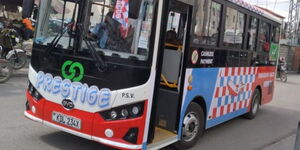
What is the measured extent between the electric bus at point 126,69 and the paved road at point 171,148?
502 mm

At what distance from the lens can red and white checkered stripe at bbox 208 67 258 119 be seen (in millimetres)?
6543

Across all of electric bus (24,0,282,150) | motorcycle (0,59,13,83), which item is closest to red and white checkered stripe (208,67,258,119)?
electric bus (24,0,282,150)

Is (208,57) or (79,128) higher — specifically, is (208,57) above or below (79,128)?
above

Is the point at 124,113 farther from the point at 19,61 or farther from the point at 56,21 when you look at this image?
the point at 19,61

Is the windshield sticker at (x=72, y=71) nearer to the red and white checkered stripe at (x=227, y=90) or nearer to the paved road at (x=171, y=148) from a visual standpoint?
the paved road at (x=171, y=148)

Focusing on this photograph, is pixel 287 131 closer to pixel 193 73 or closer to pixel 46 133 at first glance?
pixel 193 73

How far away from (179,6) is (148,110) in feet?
6.57

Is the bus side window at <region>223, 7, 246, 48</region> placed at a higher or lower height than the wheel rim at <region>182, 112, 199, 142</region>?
higher

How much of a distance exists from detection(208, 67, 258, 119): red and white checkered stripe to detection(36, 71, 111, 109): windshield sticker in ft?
8.35

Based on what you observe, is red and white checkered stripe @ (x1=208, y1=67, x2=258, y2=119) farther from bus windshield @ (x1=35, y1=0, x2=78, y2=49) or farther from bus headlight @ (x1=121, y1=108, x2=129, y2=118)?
bus windshield @ (x1=35, y1=0, x2=78, y2=49)

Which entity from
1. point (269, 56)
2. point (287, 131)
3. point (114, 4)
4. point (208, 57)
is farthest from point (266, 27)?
point (114, 4)

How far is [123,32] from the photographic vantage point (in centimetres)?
452

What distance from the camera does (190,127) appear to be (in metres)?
5.88

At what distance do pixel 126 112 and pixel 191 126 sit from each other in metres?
1.75
